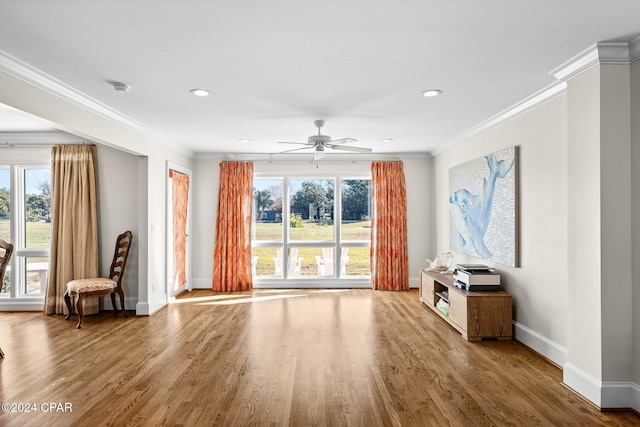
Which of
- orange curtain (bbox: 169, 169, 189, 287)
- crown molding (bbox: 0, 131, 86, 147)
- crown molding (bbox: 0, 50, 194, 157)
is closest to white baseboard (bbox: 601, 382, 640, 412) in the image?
crown molding (bbox: 0, 50, 194, 157)

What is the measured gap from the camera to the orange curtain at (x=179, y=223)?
6.30 metres

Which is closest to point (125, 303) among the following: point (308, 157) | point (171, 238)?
point (171, 238)

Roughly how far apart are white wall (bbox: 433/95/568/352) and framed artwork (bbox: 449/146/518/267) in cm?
10

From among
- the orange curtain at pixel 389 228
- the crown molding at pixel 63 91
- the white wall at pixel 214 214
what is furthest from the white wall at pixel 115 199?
the orange curtain at pixel 389 228

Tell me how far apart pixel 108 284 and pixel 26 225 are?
1874 millimetres

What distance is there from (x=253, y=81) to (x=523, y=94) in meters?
2.56

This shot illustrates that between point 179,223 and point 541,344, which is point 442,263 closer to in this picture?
point 541,344

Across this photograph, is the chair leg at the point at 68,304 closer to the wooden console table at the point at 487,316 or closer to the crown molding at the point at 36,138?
the crown molding at the point at 36,138

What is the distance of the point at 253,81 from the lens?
3.27m

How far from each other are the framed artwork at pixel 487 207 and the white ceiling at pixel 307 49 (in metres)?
0.71

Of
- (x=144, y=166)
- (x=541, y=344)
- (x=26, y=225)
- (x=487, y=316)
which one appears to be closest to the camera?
(x=541, y=344)

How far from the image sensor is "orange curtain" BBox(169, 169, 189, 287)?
20.7 ft

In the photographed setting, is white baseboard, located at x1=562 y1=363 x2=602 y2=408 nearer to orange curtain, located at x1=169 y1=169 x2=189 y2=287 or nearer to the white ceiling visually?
the white ceiling

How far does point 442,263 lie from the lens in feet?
19.8
